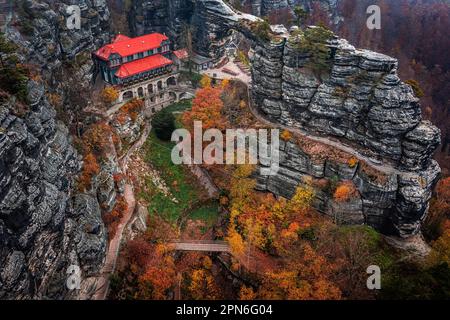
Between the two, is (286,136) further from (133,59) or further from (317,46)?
(133,59)

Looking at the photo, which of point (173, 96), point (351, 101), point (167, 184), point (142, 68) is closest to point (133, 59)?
point (142, 68)

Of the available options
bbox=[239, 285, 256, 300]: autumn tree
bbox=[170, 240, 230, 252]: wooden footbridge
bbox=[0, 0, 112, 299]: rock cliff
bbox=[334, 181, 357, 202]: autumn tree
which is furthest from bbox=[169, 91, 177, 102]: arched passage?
bbox=[239, 285, 256, 300]: autumn tree

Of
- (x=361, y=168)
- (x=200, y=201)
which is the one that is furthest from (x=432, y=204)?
(x=200, y=201)

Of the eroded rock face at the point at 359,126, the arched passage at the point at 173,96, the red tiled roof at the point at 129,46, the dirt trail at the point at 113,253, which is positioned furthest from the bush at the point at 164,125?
the eroded rock face at the point at 359,126

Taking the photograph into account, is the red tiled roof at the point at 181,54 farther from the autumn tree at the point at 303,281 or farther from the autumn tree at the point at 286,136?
the autumn tree at the point at 303,281

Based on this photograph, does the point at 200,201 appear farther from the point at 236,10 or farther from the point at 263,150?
the point at 236,10

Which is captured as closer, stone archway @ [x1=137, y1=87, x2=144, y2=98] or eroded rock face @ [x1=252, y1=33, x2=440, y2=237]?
eroded rock face @ [x1=252, y1=33, x2=440, y2=237]

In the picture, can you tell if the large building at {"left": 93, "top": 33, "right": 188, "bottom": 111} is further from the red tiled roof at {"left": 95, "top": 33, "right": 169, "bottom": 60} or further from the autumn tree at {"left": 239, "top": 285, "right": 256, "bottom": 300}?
the autumn tree at {"left": 239, "top": 285, "right": 256, "bottom": 300}
